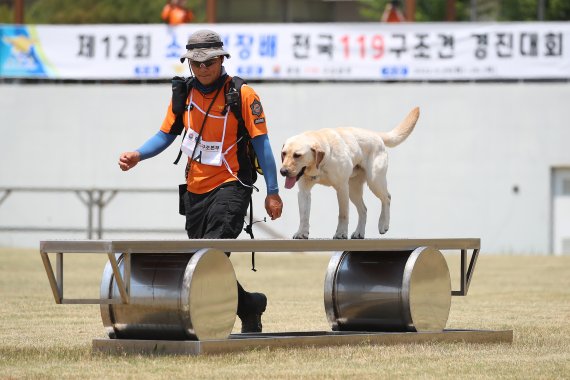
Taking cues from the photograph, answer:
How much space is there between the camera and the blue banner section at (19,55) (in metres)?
22.0

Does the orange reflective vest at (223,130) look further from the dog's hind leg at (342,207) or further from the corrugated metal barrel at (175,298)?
the dog's hind leg at (342,207)

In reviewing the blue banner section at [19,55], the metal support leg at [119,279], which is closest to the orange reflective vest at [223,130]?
the metal support leg at [119,279]

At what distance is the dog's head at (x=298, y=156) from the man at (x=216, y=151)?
23 centimetres

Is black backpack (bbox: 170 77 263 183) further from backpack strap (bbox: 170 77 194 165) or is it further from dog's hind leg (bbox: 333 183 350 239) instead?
dog's hind leg (bbox: 333 183 350 239)

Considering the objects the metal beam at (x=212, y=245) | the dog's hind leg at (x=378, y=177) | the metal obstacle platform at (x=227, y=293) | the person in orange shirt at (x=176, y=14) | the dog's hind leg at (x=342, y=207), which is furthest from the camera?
the person in orange shirt at (x=176, y=14)

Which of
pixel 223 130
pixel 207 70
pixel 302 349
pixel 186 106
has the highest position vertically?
pixel 207 70

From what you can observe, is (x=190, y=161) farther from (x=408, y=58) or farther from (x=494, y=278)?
(x=408, y=58)

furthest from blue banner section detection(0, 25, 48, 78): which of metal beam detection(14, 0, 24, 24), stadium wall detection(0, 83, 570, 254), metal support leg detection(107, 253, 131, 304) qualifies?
metal support leg detection(107, 253, 131, 304)

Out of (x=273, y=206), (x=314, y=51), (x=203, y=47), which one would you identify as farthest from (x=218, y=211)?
(x=314, y=51)

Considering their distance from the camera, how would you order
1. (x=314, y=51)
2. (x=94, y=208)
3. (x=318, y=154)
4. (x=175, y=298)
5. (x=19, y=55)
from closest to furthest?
(x=175, y=298) → (x=318, y=154) → (x=314, y=51) → (x=19, y=55) → (x=94, y=208)

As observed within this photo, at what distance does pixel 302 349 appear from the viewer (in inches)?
297

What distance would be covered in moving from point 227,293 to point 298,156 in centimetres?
117

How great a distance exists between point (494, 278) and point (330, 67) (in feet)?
22.4

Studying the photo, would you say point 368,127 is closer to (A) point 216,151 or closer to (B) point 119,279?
(A) point 216,151
